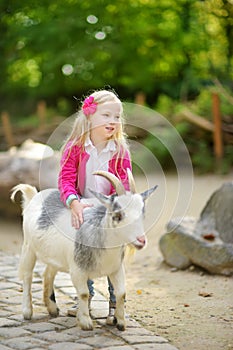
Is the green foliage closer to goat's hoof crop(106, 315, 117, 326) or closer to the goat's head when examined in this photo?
goat's hoof crop(106, 315, 117, 326)

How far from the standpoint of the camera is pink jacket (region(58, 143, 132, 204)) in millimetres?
3797

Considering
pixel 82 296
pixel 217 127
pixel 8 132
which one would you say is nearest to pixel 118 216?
pixel 82 296

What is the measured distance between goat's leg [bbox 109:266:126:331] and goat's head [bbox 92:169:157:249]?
0.36 meters

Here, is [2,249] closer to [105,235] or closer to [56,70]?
[105,235]

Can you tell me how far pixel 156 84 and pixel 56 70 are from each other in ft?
9.58

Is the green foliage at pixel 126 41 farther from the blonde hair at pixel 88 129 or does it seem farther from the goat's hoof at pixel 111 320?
the goat's hoof at pixel 111 320

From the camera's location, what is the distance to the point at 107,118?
149 inches

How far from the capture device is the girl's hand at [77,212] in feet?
11.8

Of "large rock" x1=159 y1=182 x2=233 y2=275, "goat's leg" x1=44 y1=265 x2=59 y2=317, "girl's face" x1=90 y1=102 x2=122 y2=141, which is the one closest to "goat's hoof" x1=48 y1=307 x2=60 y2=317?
"goat's leg" x1=44 y1=265 x2=59 y2=317

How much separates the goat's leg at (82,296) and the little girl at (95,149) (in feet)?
1.59

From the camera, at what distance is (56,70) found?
54.8 feet

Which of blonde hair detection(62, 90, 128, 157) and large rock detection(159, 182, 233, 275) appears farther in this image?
large rock detection(159, 182, 233, 275)

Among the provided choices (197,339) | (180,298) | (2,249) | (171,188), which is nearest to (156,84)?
(171,188)

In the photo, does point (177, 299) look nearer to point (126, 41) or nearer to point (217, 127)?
point (217, 127)
